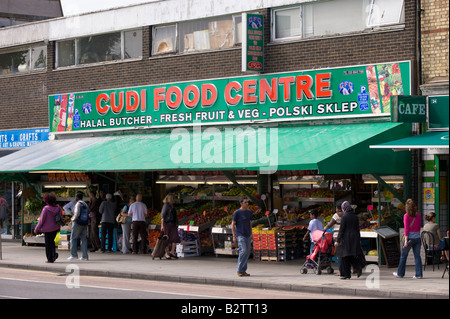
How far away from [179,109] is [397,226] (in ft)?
24.4

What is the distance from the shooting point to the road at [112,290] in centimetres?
1470

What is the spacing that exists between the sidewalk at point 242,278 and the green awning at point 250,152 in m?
2.38

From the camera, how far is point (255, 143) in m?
20.4

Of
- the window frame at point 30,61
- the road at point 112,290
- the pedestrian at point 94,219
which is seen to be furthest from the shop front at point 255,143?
the road at point 112,290

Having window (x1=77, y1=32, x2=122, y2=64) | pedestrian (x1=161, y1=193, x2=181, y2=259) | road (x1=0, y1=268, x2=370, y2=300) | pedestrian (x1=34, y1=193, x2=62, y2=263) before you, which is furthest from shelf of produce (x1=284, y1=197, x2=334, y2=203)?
window (x1=77, y1=32, x2=122, y2=64)

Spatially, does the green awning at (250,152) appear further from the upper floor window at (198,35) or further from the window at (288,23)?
the window at (288,23)

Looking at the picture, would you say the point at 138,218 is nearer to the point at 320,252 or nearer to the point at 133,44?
the point at 133,44

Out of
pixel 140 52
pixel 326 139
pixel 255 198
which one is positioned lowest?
pixel 255 198

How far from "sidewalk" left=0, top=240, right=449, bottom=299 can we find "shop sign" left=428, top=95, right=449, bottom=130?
3.24 meters

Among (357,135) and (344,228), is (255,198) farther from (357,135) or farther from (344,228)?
(344,228)

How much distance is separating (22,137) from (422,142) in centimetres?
1585

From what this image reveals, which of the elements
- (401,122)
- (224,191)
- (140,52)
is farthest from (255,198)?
(140,52)
